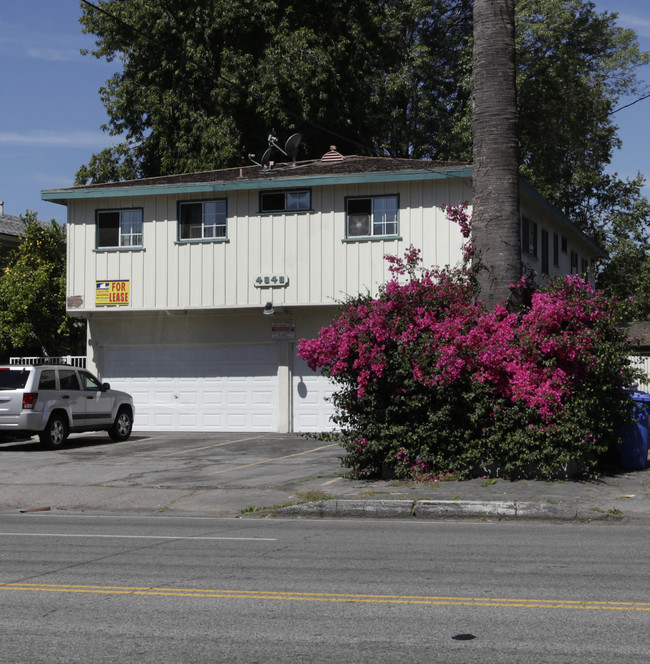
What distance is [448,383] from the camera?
1369 cm

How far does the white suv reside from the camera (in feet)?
65.2

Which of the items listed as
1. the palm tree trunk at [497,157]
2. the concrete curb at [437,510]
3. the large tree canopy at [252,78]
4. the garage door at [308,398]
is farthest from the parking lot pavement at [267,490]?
the large tree canopy at [252,78]

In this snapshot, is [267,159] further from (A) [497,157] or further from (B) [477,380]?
(B) [477,380]

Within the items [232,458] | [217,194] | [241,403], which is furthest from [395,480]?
[217,194]

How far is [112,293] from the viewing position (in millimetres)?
25203

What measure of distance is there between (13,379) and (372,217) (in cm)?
966

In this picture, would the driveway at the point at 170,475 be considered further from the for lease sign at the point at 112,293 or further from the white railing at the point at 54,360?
the for lease sign at the point at 112,293

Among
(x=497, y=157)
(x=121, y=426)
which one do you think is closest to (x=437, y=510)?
(x=497, y=157)

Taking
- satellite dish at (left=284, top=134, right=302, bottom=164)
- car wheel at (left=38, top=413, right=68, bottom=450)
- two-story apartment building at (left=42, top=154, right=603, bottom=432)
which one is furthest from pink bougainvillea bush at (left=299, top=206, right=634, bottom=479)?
satellite dish at (left=284, top=134, right=302, bottom=164)

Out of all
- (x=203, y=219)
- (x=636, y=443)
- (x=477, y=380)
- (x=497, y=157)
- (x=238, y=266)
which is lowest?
(x=636, y=443)

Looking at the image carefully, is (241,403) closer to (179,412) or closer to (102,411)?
(179,412)

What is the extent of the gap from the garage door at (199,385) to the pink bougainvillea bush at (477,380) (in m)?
10.0

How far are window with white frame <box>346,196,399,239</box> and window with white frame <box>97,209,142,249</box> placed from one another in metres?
5.94

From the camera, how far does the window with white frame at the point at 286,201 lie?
2430 cm
